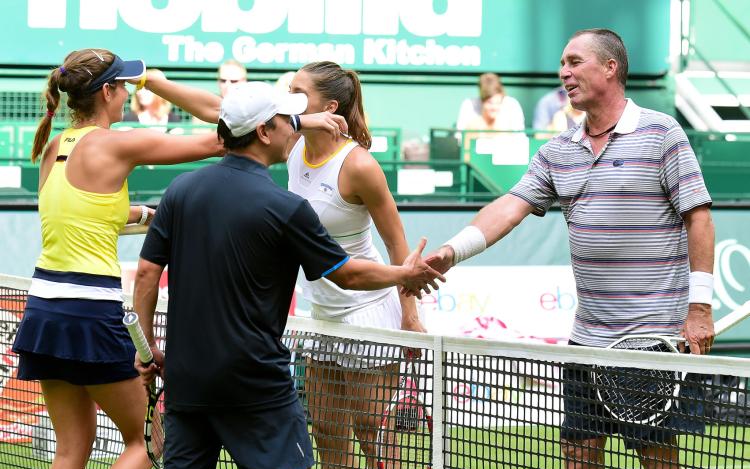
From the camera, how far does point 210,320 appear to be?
13.3ft

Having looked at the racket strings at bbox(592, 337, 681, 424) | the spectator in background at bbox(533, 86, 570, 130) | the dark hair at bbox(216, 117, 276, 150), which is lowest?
the racket strings at bbox(592, 337, 681, 424)

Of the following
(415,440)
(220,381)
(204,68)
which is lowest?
(415,440)

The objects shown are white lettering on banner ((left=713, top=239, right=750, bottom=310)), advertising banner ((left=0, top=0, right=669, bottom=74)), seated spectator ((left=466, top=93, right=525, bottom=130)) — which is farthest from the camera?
advertising banner ((left=0, top=0, right=669, bottom=74))

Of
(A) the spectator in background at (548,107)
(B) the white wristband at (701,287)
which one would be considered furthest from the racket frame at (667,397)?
(A) the spectator in background at (548,107)

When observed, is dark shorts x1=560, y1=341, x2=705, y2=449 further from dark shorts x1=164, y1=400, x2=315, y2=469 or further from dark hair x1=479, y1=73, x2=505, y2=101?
dark hair x1=479, y1=73, x2=505, y2=101

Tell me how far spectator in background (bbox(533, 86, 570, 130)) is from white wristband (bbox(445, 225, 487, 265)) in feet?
26.9

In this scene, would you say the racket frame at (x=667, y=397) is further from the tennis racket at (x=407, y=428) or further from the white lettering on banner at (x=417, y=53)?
the white lettering on banner at (x=417, y=53)

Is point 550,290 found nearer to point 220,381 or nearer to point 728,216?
point 728,216

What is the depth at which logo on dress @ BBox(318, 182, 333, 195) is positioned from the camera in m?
5.27

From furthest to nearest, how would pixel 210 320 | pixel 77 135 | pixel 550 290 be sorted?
1. pixel 550 290
2. pixel 77 135
3. pixel 210 320

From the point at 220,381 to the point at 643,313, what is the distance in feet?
5.89

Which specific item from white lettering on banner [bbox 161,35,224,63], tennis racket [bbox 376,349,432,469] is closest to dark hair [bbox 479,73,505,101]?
white lettering on banner [bbox 161,35,224,63]

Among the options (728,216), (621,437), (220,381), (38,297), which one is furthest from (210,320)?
(728,216)

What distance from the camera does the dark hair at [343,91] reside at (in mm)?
5406
